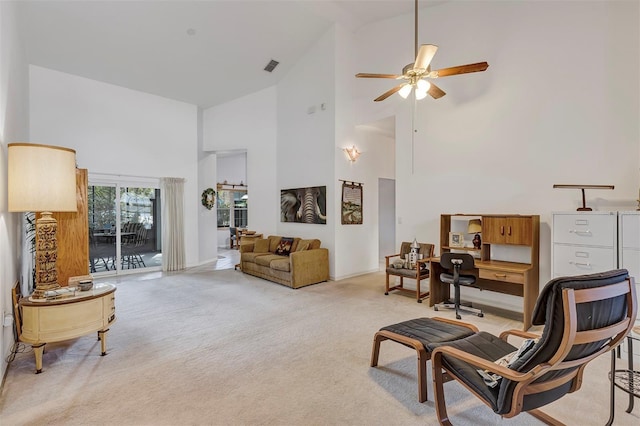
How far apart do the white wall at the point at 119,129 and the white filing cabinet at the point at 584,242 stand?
7.42 metres

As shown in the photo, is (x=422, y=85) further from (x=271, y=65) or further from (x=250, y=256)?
(x=250, y=256)

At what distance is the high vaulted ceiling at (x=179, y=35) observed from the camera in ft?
16.0

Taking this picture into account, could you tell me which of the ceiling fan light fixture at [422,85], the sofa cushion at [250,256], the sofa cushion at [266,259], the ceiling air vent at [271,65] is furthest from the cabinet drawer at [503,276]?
the ceiling air vent at [271,65]

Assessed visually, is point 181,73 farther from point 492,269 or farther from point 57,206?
point 492,269

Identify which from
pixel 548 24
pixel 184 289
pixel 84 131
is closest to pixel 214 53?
pixel 84 131

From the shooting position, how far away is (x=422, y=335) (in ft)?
8.44

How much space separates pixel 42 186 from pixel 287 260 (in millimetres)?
3844

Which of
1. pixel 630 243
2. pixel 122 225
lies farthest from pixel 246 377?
pixel 122 225

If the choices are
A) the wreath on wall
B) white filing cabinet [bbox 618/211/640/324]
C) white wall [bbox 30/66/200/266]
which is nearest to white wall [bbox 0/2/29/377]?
white wall [bbox 30/66/200/266]

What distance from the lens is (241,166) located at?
41.3 ft

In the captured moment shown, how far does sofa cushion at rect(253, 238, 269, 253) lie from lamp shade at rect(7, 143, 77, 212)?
458 cm

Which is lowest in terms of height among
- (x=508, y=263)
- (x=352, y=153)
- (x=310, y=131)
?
(x=508, y=263)

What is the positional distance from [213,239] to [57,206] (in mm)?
6195

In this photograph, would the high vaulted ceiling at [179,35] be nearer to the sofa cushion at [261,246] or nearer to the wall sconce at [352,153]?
the wall sconce at [352,153]
